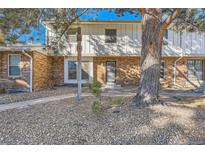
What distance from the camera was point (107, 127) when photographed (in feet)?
15.2

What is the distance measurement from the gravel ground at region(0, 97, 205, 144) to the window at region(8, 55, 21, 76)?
295 inches

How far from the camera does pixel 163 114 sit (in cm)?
545

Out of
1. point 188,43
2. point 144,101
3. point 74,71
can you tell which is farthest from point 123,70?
point 144,101

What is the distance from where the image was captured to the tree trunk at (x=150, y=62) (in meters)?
6.38

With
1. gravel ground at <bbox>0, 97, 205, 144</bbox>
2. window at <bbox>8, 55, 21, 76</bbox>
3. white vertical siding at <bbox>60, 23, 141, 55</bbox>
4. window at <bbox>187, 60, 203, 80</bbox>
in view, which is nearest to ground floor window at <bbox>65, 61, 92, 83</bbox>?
white vertical siding at <bbox>60, 23, 141, 55</bbox>

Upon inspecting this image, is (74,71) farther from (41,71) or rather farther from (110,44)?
(110,44)

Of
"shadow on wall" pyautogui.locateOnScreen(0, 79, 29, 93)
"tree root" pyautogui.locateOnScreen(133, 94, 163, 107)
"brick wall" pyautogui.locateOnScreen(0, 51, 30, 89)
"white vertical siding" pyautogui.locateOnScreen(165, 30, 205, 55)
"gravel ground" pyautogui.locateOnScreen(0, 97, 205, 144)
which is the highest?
"white vertical siding" pyautogui.locateOnScreen(165, 30, 205, 55)

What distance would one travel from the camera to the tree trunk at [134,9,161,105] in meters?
6.38

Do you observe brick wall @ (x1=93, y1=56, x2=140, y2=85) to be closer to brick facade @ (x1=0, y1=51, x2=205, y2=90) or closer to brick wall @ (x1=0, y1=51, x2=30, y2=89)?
brick facade @ (x1=0, y1=51, x2=205, y2=90)

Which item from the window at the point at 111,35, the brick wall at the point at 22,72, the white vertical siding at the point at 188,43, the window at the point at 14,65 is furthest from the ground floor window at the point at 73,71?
the white vertical siding at the point at 188,43

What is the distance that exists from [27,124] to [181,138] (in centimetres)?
363

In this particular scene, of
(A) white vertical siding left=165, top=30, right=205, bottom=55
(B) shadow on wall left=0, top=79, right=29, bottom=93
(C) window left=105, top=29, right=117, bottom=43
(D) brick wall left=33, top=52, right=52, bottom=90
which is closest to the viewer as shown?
(B) shadow on wall left=0, top=79, right=29, bottom=93
